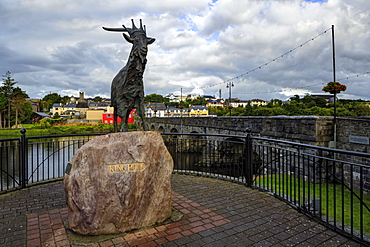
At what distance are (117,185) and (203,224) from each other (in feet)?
4.76

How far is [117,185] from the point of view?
3457 mm

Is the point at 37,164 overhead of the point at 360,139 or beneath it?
beneath

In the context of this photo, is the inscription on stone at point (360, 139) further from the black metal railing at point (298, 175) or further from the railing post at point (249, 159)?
the railing post at point (249, 159)

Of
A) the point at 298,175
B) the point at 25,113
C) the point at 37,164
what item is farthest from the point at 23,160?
the point at 25,113

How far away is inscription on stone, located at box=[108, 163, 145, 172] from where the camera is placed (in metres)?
3.50

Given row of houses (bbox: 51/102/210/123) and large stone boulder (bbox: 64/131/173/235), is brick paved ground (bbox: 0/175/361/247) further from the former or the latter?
row of houses (bbox: 51/102/210/123)

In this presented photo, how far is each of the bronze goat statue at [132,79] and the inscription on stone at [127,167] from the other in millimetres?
1217

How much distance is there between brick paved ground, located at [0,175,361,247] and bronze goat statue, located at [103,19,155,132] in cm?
189

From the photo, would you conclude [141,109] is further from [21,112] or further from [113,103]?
[21,112]

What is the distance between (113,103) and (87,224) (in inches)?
91.6

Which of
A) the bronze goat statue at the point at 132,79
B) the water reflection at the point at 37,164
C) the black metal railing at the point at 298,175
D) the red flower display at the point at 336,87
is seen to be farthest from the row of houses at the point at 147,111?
the bronze goat statue at the point at 132,79

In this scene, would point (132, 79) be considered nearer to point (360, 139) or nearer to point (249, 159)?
point (249, 159)

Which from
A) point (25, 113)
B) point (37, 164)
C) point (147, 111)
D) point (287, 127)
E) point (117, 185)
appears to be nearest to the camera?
point (117, 185)

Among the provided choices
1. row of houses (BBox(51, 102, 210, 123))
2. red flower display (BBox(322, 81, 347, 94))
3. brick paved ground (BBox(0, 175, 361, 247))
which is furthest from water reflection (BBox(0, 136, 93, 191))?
row of houses (BBox(51, 102, 210, 123))
